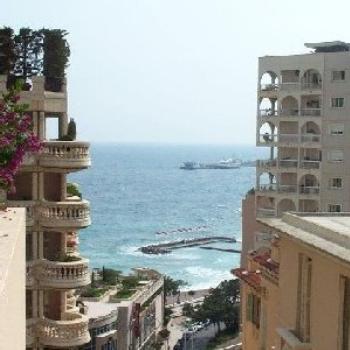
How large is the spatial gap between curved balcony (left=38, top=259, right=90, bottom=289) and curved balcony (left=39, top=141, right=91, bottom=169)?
2.75 m

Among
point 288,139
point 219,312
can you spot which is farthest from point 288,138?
point 219,312

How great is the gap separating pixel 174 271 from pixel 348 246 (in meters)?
95.8

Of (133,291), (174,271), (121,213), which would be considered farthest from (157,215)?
(133,291)

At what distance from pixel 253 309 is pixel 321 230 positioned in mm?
7585

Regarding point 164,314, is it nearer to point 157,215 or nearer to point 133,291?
point 133,291

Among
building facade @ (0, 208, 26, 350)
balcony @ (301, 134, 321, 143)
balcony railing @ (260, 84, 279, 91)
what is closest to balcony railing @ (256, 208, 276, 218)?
balcony @ (301, 134, 321, 143)

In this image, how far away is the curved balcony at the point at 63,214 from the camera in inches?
966

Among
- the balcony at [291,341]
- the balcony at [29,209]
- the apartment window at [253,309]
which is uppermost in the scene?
the balcony at [29,209]

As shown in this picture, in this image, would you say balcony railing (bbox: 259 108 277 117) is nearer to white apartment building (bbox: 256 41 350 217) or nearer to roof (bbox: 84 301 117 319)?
white apartment building (bbox: 256 41 350 217)

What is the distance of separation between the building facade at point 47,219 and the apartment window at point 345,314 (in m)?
16.0

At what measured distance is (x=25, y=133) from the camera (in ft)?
48.7

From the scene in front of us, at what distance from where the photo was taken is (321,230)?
9914mm

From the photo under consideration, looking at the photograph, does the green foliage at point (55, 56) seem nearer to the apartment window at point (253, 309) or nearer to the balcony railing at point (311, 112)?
the apartment window at point (253, 309)

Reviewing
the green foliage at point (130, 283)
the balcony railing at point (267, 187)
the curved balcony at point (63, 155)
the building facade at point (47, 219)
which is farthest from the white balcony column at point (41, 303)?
the green foliage at point (130, 283)
